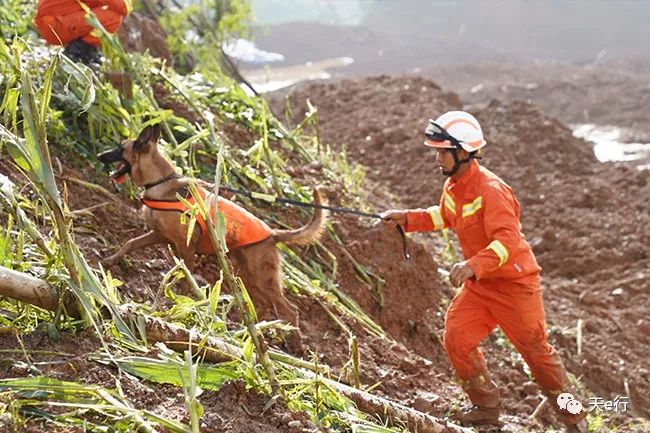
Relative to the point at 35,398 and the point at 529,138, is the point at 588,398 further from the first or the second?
the point at 529,138

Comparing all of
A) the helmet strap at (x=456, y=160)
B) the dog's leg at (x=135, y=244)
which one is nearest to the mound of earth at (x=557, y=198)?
the helmet strap at (x=456, y=160)

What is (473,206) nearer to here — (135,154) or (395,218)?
(395,218)

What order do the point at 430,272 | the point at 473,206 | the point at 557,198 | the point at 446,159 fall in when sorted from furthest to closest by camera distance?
the point at 557,198 < the point at 430,272 < the point at 446,159 < the point at 473,206

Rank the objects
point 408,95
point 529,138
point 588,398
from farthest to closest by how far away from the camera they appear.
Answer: point 408,95
point 529,138
point 588,398

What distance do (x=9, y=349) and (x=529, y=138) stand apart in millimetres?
11032

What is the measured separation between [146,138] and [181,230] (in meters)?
0.53

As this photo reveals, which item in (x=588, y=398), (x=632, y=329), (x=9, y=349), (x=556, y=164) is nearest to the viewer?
(x=9, y=349)

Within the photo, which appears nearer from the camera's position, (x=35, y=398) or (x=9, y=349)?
(x=35, y=398)

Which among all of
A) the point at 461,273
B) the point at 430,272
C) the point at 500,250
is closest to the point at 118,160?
the point at 461,273

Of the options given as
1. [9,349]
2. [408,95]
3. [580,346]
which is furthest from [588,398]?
[408,95]

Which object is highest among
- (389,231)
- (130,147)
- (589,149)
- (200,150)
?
(130,147)

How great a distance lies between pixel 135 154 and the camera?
15.0 ft

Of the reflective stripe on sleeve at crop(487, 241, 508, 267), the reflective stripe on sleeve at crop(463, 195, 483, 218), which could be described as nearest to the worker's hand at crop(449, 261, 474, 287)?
the reflective stripe on sleeve at crop(487, 241, 508, 267)

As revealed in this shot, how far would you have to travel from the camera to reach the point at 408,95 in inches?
563
